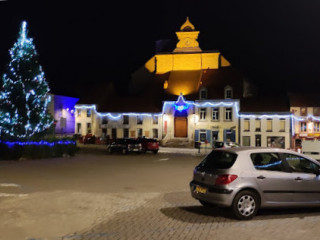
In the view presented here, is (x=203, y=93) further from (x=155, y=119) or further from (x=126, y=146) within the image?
(x=126, y=146)

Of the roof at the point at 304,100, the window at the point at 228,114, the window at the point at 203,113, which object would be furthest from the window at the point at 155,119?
the roof at the point at 304,100

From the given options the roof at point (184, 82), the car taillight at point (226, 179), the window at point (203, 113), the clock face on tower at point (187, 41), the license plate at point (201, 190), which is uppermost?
the clock face on tower at point (187, 41)

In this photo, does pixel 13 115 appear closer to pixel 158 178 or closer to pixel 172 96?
pixel 158 178

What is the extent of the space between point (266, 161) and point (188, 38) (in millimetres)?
51651

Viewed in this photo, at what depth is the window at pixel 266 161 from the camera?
987 cm

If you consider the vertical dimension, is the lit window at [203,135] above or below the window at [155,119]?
below

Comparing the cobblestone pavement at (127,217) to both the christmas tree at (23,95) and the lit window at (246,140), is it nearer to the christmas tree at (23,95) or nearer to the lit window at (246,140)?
the christmas tree at (23,95)

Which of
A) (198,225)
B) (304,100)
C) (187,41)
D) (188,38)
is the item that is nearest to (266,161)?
(198,225)

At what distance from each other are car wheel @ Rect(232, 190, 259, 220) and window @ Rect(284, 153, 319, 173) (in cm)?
140

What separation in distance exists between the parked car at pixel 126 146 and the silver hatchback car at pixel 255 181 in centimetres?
2736

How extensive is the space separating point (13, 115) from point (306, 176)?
84.6 feet

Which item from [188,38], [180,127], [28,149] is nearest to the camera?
[28,149]

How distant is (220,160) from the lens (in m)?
10.1

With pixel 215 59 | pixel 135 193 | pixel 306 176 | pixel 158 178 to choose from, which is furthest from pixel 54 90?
pixel 306 176
